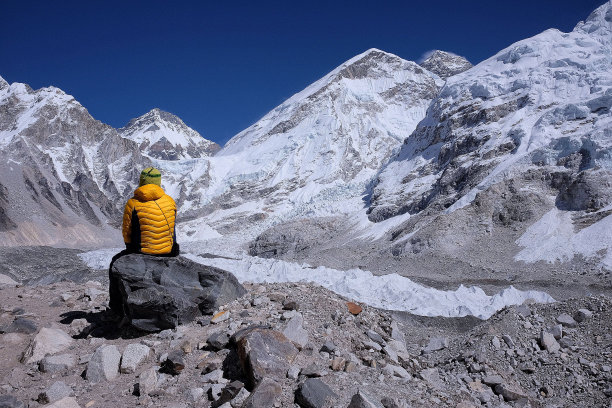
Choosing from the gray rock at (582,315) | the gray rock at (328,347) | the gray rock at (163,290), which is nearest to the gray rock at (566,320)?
the gray rock at (582,315)

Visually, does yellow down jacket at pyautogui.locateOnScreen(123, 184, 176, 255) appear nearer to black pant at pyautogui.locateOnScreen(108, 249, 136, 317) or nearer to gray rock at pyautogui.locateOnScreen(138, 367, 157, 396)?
black pant at pyautogui.locateOnScreen(108, 249, 136, 317)

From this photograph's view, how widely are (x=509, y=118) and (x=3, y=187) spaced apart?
80.2m

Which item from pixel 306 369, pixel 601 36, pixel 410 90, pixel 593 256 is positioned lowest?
pixel 593 256

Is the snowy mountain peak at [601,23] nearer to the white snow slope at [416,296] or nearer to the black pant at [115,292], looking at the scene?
the white snow slope at [416,296]

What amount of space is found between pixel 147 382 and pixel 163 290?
1504 mm

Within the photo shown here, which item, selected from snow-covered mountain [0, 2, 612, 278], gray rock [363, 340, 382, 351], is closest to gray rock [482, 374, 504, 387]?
gray rock [363, 340, 382, 351]

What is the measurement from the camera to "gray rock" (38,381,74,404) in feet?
14.2

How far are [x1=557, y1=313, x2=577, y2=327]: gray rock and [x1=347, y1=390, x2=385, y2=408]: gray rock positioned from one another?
5.97m

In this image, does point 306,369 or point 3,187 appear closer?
point 306,369

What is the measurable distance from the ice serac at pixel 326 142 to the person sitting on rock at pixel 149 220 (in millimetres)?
73740

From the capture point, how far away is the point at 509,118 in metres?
60.7

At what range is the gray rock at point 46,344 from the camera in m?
5.13

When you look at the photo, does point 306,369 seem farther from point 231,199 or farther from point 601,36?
point 231,199

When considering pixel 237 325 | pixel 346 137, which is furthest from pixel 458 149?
pixel 237 325
